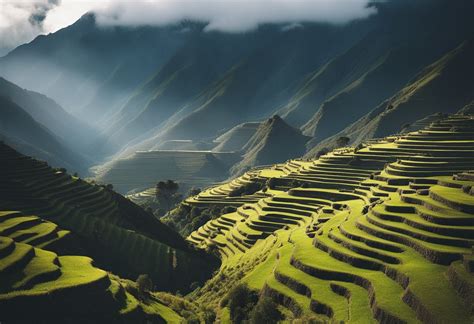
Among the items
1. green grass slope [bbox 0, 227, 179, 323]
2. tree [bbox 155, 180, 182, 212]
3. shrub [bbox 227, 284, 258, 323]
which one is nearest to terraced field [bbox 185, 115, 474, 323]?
shrub [bbox 227, 284, 258, 323]

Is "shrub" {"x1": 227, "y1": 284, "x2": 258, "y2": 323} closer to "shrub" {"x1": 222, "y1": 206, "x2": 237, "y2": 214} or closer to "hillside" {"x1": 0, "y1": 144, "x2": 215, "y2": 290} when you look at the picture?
"hillside" {"x1": 0, "y1": 144, "x2": 215, "y2": 290}

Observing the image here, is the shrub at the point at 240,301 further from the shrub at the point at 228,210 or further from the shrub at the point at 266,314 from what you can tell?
the shrub at the point at 228,210

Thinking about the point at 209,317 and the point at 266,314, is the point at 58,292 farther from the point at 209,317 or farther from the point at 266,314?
the point at 266,314

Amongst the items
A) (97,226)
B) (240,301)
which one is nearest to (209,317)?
(240,301)

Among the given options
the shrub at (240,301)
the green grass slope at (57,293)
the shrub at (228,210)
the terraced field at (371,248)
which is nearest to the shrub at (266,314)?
the terraced field at (371,248)

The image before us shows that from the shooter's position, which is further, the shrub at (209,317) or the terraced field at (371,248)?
the shrub at (209,317)

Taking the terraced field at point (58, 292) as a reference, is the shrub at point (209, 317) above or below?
below

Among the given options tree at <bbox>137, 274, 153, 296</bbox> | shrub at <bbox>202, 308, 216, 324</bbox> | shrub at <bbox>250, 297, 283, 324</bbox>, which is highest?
shrub at <bbox>250, 297, 283, 324</bbox>

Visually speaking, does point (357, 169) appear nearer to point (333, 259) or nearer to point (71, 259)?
point (333, 259)
